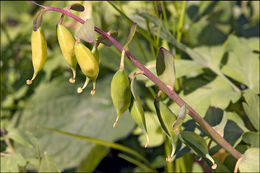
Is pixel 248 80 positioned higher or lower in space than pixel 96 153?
higher

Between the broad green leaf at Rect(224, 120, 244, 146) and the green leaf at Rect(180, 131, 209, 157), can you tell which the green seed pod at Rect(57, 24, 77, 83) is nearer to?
the green leaf at Rect(180, 131, 209, 157)

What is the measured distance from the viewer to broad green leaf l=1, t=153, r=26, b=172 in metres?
0.77

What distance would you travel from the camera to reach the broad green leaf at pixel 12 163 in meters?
0.77

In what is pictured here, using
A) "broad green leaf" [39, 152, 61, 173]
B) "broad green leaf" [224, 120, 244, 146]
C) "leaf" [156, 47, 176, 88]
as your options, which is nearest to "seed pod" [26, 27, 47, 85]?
"leaf" [156, 47, 176, 88]

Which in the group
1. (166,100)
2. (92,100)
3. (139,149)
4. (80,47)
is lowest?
(139,149)

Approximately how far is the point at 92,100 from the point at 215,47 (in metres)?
0.38

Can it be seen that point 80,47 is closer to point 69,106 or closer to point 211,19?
point 69,106

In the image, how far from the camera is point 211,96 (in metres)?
0.79

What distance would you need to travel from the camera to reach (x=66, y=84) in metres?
1.16

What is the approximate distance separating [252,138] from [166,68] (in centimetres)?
25

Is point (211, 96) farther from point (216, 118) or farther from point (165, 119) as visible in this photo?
point (165, 119)

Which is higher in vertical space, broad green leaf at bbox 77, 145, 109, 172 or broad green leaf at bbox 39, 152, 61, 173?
broad green leaf at bbox 39, 152, 61, 173

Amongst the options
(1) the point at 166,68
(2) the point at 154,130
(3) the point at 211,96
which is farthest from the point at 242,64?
(1) the point at 166,68

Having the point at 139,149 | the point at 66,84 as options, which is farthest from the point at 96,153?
the point at 66,84
